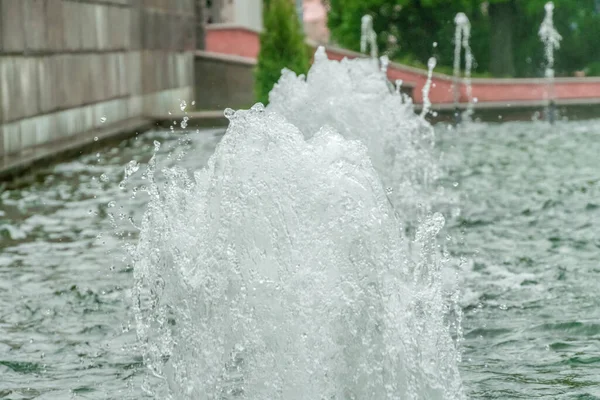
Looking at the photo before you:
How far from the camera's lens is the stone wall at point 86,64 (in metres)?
16.8

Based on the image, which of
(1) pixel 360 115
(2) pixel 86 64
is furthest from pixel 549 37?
(1) pixel 360 115

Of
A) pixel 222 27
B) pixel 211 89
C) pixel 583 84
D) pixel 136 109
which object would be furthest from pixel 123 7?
pixel 583 84

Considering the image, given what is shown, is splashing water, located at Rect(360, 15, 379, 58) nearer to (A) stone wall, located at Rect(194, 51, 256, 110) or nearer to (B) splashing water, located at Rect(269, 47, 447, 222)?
(A) stone wall, located at Rect(194, 51, 256, 110)

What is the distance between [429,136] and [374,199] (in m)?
14.3

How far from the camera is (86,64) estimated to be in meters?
20.6

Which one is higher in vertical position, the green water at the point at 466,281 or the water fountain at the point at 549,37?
the water fountain at the point at 549,37

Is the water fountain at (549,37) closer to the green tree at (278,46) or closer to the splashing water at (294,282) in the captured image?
the green tree at (278,46)

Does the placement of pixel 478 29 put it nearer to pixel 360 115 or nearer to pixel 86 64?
pixel 86 64

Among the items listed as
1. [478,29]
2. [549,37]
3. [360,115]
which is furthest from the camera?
[478,29]

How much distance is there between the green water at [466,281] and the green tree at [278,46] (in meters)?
6.72

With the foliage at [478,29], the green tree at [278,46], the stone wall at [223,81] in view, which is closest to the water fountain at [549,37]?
the foliage at [478,29]

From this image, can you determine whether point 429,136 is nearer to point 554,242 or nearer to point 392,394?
point 554,242

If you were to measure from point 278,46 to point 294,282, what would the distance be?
18.5 metres

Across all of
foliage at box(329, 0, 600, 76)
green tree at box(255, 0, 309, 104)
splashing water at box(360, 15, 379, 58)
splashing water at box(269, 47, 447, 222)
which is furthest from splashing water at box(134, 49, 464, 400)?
splashing water at box(360, 15, 379, 58)
